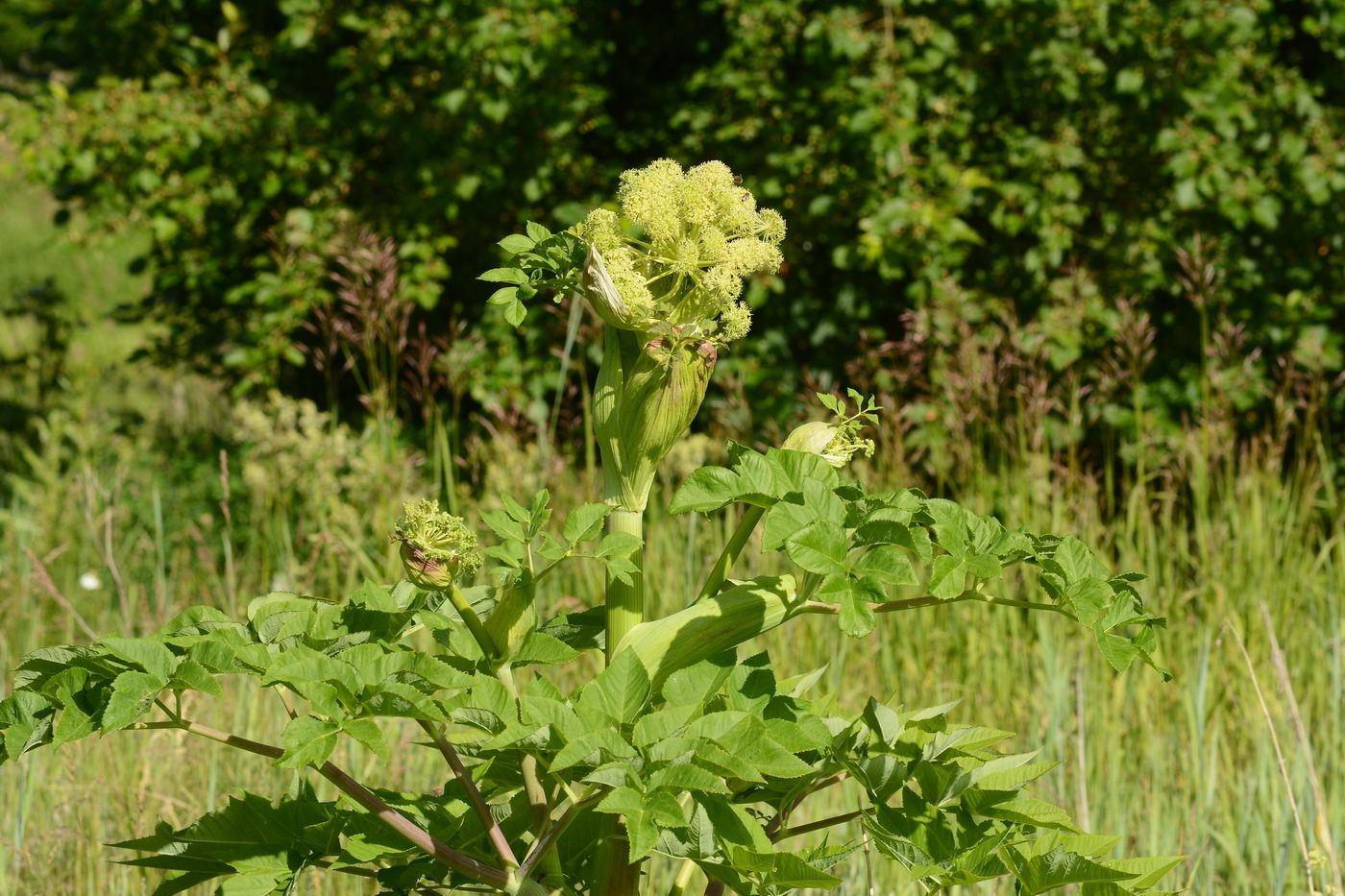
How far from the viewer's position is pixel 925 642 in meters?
2.96

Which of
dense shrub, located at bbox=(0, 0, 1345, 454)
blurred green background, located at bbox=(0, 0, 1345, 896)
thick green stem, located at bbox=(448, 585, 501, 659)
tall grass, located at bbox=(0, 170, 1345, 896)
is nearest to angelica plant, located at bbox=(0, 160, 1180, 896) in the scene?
thick green stem, located at bbox=(448, 585, 501, 659)

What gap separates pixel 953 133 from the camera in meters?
4.16

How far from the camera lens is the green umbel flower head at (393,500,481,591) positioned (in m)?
1.07

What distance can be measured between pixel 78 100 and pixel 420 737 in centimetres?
297

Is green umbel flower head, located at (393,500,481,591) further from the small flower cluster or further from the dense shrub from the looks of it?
the dense shrub

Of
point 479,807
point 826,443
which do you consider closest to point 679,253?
point 826,443

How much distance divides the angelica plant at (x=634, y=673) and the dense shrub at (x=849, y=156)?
8.95 feet

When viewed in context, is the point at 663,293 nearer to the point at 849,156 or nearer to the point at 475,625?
the point at 475,625

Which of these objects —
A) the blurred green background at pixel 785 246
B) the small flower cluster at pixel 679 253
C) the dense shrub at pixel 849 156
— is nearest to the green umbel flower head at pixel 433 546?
the small flower cluster at pixel 679 253

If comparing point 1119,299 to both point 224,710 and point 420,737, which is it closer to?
point 420,737

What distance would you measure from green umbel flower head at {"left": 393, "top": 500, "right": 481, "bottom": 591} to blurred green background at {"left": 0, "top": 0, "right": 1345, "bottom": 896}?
2.07 meters

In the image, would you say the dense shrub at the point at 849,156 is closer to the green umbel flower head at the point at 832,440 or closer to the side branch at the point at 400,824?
the green umbel flower head at the point at 832,440

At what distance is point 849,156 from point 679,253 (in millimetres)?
3328

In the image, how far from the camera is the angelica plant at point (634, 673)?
95 cm
